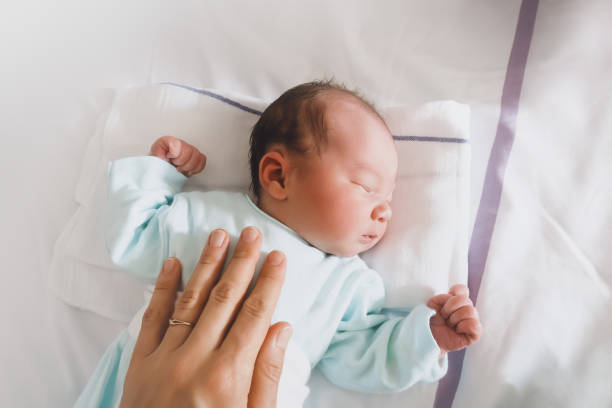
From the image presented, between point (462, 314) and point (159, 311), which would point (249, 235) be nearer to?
point (159, 311)

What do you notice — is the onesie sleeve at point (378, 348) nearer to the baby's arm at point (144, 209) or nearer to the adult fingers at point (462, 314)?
the adult fingers at point (462, 314)

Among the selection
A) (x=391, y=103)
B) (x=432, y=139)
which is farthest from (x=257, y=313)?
(x=391, y=103)

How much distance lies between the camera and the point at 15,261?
41.3 inches

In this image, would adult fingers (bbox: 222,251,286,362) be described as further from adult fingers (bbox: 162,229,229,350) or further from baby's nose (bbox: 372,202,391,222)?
baby's nose (bbox: 372,202,391,222)

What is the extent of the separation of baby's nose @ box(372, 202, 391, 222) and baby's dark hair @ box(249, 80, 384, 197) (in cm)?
16

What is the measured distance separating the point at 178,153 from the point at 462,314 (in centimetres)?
65

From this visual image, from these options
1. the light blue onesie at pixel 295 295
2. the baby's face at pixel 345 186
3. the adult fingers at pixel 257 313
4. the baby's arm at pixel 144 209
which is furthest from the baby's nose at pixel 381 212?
the baby's arm at pixel 144 209

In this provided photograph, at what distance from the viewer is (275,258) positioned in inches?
31.2

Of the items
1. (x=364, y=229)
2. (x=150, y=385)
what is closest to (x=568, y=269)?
(x=364, y=229)

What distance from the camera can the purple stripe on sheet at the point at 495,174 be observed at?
858 mm

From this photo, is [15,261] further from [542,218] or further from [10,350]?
[542,218]

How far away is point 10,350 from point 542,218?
114 centimetres

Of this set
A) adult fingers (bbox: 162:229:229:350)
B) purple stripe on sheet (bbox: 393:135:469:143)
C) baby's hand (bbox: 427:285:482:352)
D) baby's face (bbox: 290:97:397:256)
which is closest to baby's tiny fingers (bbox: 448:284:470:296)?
baby's hand (bbox: 427:285:482:352)

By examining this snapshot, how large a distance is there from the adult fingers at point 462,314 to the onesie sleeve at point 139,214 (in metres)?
0.54
